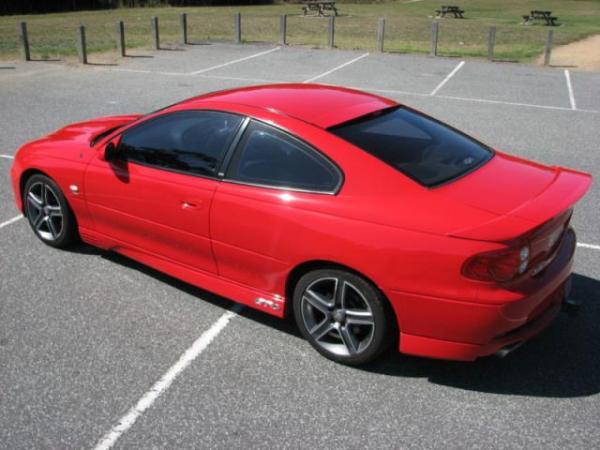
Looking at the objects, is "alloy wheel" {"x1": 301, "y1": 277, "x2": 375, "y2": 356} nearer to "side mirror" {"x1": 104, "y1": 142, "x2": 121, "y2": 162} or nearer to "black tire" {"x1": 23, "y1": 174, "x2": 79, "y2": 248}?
"side mirror" {"x1": 104, "y1": 142, "x2": 121, "y2": 162}

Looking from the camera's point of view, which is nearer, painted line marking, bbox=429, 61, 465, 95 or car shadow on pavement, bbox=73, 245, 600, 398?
car shadow on pavement, bbox=73, 245, 600, 398

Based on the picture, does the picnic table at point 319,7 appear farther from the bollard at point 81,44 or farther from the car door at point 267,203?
the car door at point 267,203

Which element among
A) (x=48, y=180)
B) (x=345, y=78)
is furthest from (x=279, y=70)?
(x=48, y=180)

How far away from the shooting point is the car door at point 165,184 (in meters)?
4.18

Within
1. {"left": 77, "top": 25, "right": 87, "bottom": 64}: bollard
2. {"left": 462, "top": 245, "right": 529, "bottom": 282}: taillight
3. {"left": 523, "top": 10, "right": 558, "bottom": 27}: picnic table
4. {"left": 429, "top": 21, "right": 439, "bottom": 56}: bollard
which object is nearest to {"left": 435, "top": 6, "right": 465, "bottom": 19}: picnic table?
{"left": 523, "top": 10, "right": 558, "bottom": 27}: picnic table

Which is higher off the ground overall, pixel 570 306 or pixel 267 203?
pixel 267 203

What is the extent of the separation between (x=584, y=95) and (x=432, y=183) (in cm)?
1222

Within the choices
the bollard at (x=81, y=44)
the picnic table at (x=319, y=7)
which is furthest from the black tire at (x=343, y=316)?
the picnic table at (x=319, y=7)

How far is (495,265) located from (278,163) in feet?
4.74

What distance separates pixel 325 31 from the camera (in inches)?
1120

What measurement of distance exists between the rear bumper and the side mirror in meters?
2.39

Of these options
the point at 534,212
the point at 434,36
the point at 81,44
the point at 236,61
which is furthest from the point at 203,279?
the point at 434,36

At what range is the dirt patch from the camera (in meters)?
19.3

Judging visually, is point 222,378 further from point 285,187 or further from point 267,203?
point 285,187
